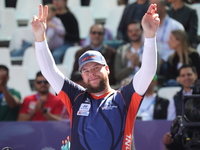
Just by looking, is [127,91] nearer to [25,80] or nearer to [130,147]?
[130,147]

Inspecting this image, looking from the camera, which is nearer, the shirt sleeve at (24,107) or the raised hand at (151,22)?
the raised hand at (151,22)

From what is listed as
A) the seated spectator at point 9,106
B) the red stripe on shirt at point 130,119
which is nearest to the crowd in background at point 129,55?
the seated spectator at point 9,106

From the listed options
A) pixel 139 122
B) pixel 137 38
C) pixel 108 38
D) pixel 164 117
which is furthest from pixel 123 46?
pixel 139 122

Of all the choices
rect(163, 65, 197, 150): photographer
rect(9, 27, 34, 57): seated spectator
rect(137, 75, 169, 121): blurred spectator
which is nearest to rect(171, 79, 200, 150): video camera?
rect(163, 65, 197, 150): photographer

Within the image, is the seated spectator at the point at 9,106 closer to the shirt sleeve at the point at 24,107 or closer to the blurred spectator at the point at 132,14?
the shirt sleeve at the point at 24,107

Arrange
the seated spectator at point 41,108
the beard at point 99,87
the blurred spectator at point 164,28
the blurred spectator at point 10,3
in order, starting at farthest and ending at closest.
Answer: the blurred spectator at point 10,3, the blurred spectator at point 164,28, the seated spectator at point 41,108, the beard at point 99,87

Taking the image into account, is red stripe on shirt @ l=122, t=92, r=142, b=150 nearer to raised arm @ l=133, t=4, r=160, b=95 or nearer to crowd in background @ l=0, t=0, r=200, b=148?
raised arm @ l=133, t=4, r=160, b=95

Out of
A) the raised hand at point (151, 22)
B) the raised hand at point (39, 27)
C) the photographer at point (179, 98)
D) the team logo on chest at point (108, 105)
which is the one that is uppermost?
the raised hand at point (151, 22)

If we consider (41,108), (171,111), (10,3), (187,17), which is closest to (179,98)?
(171,111)

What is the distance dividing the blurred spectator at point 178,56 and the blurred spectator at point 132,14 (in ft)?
2.98

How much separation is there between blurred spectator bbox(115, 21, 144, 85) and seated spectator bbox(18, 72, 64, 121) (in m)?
1.06

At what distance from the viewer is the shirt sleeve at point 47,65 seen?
3.76m

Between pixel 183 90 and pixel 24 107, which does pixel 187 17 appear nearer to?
pixel 183 90

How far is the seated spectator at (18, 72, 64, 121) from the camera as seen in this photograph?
19.1ft
